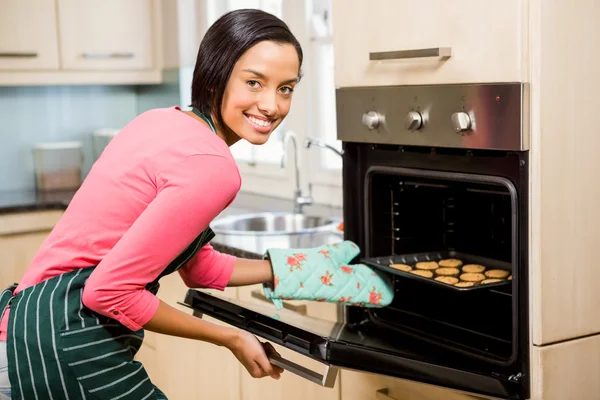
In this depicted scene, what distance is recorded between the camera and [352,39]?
1.64m

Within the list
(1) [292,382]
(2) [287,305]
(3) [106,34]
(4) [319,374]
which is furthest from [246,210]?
(4) [319,374]

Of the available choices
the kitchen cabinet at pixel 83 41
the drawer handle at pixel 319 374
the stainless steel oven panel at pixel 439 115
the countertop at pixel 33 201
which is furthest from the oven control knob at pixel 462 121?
the kitchen cabinet at pixel 83 41

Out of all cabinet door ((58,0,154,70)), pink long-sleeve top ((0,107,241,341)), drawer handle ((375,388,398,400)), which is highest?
cabinet door ((58,0,154,70))

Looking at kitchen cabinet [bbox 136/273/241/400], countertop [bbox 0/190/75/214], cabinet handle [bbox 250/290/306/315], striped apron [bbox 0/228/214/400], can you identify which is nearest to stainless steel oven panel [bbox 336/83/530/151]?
cabinet handle [bbox 250/290/306/315]

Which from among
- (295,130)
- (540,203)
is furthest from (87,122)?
(540,203)

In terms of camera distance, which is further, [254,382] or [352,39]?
[254,382]

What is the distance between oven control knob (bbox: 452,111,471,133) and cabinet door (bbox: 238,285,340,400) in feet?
1.91

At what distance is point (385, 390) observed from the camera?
1.67 m

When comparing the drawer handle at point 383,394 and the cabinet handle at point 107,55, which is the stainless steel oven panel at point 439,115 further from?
the cabinet handle at point 107,55

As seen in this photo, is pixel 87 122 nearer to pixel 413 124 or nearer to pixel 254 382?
pixel 254 382

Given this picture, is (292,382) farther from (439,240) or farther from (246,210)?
(246,210)

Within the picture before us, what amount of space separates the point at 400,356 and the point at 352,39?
0.65 m

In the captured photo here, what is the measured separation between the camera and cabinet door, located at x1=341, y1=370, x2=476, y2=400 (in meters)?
1.54

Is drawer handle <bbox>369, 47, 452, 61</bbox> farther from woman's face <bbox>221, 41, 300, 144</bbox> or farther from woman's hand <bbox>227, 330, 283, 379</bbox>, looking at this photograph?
woman's hand <bbox>227, 330, 283, 379</bbox>
